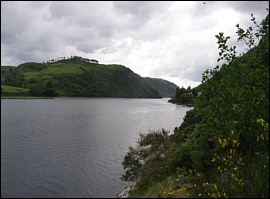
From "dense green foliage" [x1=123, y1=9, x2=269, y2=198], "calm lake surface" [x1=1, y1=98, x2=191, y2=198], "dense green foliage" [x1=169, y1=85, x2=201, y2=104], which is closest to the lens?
"dense green foliage" [x1=123, y1=9, x2=269, y2=198]

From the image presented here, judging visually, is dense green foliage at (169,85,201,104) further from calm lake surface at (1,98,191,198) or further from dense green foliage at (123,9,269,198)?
dense green foliage at (123,9,269,198)

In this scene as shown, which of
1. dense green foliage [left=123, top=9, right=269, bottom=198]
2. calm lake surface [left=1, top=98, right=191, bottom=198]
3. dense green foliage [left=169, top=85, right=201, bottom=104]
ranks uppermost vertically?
dense green foliage [left=169, top=85, right=201, bottom=104]

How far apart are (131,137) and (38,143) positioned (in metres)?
15.9

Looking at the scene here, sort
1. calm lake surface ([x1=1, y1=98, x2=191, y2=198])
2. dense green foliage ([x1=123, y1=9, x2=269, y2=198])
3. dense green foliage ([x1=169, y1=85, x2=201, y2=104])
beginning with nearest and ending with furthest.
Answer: dense green foliage ([x1=123, y1=9, x2=269, y2=198]), calm lake surface ([x1=1, y1=98, x2=191, y2=198]), dense green foliage ([x1=169, y1=85, x2=201, y2=104])

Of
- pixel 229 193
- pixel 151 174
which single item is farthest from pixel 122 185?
pixel 229 193

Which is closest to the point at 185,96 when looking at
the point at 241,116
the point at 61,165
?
the point at 61,165

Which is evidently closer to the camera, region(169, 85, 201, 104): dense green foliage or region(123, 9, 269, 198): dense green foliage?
region(123, 9, 269, 198): dense green foliage

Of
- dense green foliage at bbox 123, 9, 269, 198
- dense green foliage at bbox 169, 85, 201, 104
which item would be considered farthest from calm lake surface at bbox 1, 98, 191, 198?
dense green foliage at bbox 169, 85, 201, 104

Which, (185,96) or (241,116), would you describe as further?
(185,96)

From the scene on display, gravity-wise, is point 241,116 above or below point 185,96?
below

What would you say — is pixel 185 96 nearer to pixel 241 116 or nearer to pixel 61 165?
pixel 61 165

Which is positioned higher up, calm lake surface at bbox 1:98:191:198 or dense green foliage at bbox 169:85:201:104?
dense green foliage at bbox 169:85:201:104

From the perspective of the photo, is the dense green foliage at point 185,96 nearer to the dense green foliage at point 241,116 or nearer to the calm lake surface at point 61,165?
the calm lake surface at point 61,165

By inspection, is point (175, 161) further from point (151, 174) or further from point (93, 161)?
point (93, 161)
